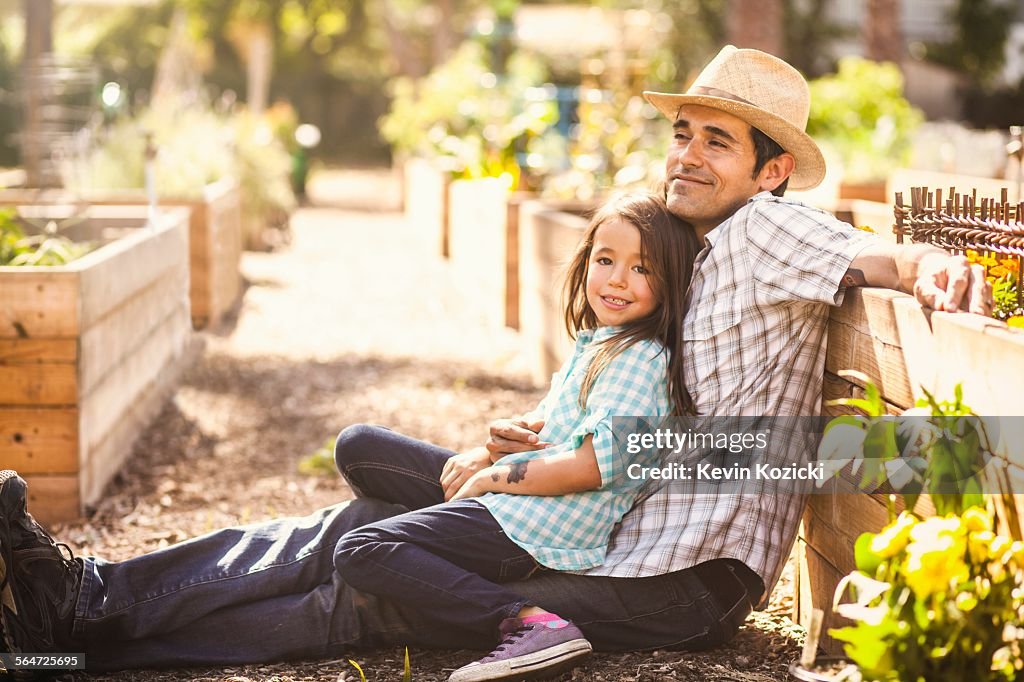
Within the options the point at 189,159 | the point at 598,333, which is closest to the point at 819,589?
the point at 598,333

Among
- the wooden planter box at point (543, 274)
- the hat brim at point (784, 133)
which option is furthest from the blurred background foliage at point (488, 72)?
the hat brim at point (784, 133)

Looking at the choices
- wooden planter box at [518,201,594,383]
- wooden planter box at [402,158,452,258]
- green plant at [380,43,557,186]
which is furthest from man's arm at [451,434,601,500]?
wooden planter box at [402,158,452,258]

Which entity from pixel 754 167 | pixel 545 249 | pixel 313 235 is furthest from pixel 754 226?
pixel 313 235

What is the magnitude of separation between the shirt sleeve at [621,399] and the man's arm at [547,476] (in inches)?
1.1

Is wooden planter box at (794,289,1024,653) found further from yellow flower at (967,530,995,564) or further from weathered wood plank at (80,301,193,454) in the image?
weathered wood plank at (80,301,193,454)

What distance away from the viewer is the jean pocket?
106 inches

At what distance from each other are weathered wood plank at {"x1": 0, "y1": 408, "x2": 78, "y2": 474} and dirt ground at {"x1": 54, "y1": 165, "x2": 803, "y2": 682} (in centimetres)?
24

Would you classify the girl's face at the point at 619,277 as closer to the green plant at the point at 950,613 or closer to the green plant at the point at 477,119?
the green plant at the point at 950,613

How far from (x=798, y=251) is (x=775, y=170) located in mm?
397

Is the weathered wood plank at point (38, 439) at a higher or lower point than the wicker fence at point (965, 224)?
lower

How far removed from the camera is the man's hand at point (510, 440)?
9.16ft

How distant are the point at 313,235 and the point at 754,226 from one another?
11860 mm

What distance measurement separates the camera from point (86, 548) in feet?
12.3

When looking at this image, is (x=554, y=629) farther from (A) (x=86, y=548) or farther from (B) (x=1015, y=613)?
(A) (x=86, y=548)
